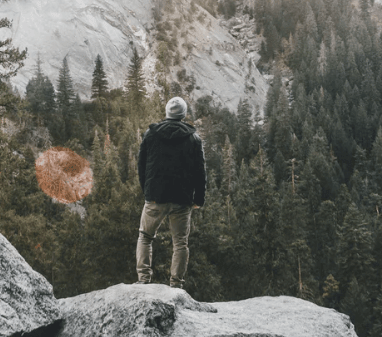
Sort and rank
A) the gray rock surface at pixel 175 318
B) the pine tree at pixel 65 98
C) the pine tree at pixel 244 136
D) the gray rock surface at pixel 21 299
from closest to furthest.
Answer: the gray rock surface at pixel 21 299
the gray rock surface at pixel 175 318
the pine tree at pixel 65 98
the pine tree at pixel 244 136

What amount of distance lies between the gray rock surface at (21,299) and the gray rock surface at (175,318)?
24 centimetres

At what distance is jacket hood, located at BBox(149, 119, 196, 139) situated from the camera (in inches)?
173

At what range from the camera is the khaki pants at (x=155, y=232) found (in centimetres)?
449

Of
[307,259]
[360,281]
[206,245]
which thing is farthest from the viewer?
[360,281]

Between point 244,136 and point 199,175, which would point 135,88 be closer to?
point 244,136

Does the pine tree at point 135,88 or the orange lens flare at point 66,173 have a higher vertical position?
the pine tree at point 135,88

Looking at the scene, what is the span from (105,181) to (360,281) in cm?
2513

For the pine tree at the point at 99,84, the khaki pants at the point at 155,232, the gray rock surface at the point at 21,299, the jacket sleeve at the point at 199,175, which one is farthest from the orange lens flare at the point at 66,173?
the gray rock surface at the point at 21,299

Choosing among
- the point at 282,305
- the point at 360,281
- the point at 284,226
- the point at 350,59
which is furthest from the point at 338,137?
the point at 282,305

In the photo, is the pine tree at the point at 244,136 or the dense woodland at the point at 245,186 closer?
the dense woodland at the point at 245,186

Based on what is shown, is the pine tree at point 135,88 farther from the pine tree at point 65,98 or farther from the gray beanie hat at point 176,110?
the gray beanie hat at point 176,110

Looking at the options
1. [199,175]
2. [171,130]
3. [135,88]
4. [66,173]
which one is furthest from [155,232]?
[135,88]

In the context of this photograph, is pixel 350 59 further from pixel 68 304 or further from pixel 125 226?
pixel 68 304

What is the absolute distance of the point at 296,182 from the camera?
49.7 metres
